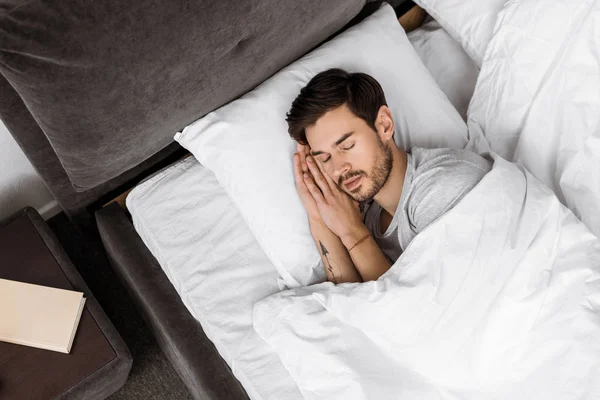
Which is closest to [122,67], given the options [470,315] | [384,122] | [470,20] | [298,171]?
[298,171]

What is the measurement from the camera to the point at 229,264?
1.31m

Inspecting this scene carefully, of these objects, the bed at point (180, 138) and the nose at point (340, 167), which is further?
the nose at point (340, 167)

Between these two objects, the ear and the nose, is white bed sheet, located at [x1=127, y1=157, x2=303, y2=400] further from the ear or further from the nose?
the ear

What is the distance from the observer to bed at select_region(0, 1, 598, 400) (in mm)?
1010

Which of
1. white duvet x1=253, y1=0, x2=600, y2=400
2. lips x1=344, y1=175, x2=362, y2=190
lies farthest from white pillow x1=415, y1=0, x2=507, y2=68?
lips x1=344, y1=175, x2=362, y2=190

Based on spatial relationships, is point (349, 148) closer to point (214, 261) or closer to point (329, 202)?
point (329, 202)

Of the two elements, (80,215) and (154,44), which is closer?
(154,44)

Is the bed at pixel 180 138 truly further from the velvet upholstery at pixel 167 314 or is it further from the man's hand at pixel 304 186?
the man's hand at pixel 304 186

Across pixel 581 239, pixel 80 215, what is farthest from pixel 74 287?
pixel 581 239

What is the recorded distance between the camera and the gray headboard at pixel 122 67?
3.16 feet

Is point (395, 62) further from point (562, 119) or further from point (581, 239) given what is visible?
point (581, 239)

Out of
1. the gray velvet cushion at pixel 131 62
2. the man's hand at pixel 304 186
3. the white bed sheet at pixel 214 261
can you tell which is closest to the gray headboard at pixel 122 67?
the gray velvet cushion at pixel 131 62

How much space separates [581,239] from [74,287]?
3.72 feet

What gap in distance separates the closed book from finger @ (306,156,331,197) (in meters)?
0.60
